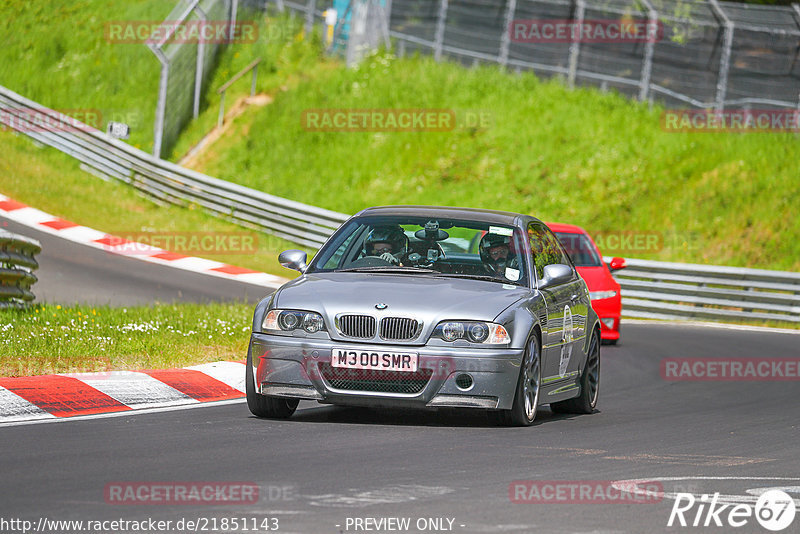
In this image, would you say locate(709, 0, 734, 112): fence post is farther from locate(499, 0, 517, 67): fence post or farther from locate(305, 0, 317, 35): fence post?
locate(305, 0, 317, 35): fence post

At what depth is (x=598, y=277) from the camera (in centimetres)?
1809

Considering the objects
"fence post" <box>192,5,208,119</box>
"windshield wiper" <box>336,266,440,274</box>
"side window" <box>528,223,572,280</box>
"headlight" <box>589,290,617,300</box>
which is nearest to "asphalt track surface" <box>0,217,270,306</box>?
"headlight" <box>589,290,617,300</box>

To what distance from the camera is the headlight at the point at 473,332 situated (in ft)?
28.4

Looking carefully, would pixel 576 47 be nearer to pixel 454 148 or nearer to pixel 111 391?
pixel 454 148

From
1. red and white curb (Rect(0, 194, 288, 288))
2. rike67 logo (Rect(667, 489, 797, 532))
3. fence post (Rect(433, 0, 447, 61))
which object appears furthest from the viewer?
fence post (Rect(433, 0, 447, 61))

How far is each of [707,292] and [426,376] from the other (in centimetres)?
1659

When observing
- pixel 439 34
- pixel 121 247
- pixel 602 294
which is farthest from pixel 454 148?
pixel 602 294

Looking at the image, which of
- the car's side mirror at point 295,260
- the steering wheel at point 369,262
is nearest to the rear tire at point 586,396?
the steering wheel at point 369,262

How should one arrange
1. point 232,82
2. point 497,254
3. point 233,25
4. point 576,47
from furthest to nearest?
point 233,25, point 232,82, point 576,47, point 497,254

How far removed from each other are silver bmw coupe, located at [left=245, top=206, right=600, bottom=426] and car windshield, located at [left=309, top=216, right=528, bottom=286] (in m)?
0.01

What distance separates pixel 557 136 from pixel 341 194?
5242 mm

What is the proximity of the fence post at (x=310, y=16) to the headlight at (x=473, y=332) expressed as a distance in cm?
3009

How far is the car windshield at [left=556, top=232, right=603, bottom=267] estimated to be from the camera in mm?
18344

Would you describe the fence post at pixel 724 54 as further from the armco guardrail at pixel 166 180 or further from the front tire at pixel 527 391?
the front tire at pixel 527 391
